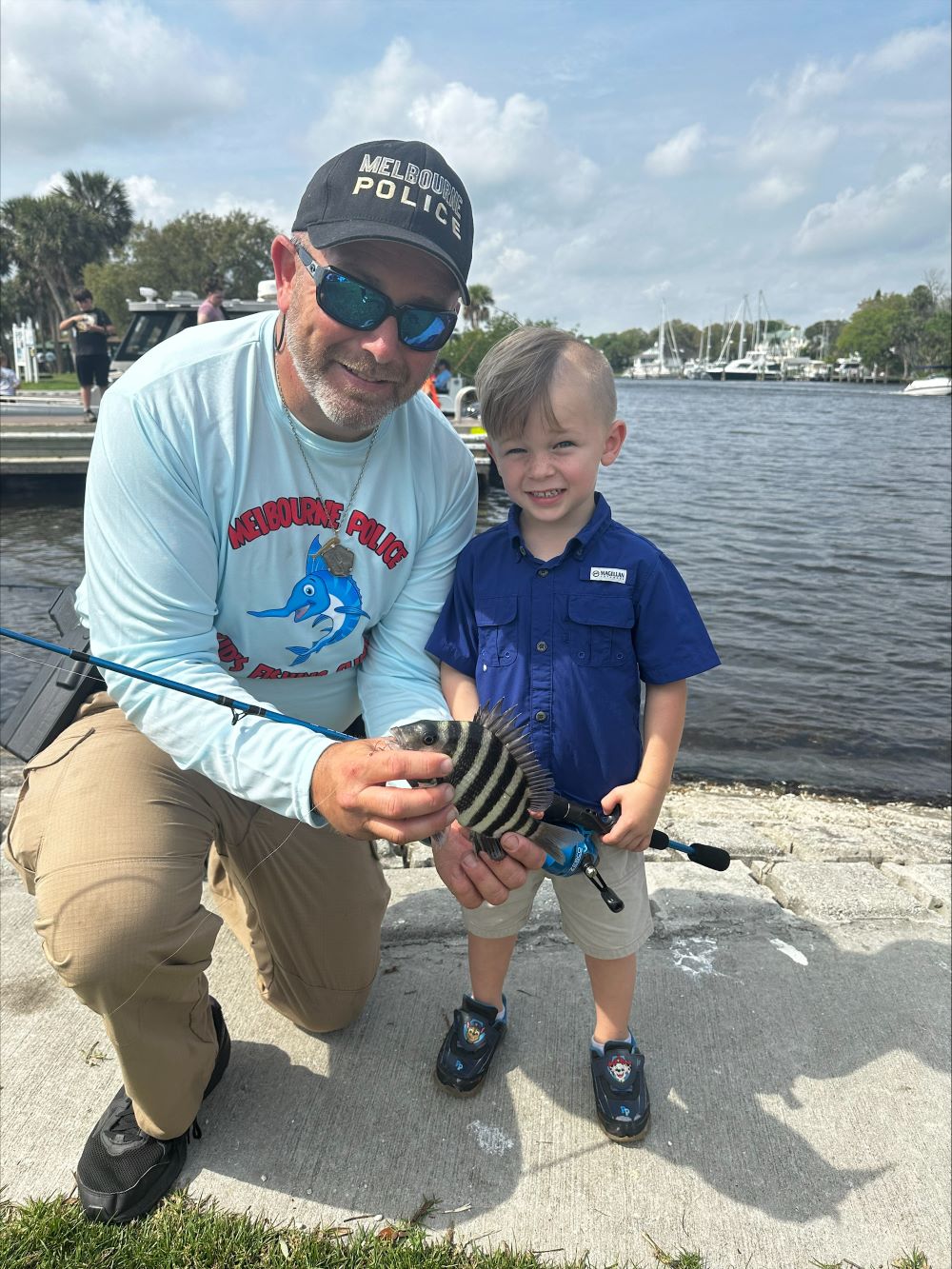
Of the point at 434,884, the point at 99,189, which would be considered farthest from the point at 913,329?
the point at 434,884

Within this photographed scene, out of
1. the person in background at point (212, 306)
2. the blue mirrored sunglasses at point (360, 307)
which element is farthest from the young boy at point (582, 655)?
the person in background at point (212, 306)

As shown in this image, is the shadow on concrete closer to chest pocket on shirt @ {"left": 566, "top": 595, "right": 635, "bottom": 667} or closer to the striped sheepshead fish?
the striped sheepshead fish

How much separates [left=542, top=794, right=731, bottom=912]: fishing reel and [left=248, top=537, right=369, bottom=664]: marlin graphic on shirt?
919 mm

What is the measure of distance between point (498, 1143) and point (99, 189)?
8350 cm

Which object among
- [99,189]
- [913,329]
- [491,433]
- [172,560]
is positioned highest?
[99,189]

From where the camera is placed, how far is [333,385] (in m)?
2.54

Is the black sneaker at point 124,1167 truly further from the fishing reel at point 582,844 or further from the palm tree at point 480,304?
the palm tree at point 480,304

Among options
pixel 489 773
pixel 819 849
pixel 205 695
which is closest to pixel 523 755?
pixel 489 773

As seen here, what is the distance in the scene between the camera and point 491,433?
2.74m

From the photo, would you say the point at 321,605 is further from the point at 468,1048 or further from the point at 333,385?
the point at 468,1048

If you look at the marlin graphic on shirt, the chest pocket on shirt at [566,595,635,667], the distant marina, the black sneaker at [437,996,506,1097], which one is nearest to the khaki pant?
the black sneaker at [437,996,506,1097]

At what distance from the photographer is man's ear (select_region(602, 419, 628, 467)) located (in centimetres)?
276

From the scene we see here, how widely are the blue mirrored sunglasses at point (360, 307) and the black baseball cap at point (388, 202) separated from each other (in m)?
0.08

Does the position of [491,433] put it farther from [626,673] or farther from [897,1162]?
[897,1162]
